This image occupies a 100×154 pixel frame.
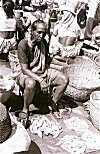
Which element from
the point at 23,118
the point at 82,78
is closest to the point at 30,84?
the point at 23,118

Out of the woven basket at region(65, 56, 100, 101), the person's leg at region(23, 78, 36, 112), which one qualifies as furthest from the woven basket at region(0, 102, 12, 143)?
the woven basket at region(65, 56, 100, 101)

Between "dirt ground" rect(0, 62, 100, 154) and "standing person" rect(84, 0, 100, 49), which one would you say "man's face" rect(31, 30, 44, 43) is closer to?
"dirt ground" rect(0, 62, 100, 154)

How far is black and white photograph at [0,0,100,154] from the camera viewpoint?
367 centimetres

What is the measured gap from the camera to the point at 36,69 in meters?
4.09

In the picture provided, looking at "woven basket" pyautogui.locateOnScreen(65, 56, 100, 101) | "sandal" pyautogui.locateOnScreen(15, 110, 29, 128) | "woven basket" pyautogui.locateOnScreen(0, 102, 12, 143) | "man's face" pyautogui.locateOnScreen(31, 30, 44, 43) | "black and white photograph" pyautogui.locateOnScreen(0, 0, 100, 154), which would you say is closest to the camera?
"woven basket" pyautogui.locateOnScreen(0, 102, 12, 143)

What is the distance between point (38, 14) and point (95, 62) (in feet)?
5.22

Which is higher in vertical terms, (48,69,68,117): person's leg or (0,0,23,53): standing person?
(0,0,23,53): standing person

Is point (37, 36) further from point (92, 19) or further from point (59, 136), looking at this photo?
point (92, 19)

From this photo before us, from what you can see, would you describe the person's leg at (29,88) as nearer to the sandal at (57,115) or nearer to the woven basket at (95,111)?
the sandal at (57,115)

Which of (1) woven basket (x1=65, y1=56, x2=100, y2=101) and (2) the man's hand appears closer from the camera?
(2) the man's hand

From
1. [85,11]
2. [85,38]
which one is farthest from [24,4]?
[85,38]

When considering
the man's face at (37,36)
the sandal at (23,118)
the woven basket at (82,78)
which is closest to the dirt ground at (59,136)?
the sandal at (23,118)

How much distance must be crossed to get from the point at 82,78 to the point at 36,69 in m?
1.23

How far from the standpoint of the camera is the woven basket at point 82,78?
4.70m
